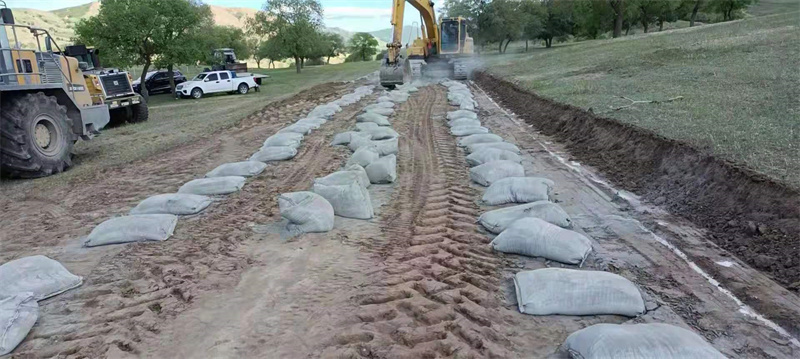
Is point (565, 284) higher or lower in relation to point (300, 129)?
lower

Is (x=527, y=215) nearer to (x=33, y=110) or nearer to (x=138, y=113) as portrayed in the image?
(x=33, y=110)

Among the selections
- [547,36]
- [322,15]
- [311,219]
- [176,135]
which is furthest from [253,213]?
[547,36]

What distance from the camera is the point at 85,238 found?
4820mm

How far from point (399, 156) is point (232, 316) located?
194 inches

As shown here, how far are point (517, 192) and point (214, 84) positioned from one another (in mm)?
23041

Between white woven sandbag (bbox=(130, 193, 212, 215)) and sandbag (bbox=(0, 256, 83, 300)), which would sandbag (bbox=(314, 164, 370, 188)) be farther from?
sandbag (bbox=(0, 256, 83, 300))

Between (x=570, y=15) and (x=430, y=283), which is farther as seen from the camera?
(x=570, y=15)

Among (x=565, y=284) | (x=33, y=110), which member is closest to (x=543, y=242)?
(x=565, y=284)

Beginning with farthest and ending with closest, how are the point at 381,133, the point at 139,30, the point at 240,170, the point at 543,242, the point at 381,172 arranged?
the point at 139,30
the point at 381,133
the point at 240,170
the point at 381,172
the point at 543,242

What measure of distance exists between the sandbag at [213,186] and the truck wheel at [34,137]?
3.30 m

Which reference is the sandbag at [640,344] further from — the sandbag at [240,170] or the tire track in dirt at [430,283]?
the sandbag at [240,170]

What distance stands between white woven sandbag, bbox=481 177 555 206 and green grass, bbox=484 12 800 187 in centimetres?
199

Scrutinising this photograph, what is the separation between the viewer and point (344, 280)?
3.77 metres

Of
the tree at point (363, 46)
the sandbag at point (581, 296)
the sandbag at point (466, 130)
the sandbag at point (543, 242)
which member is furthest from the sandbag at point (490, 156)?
the tree at point (363, 46)
